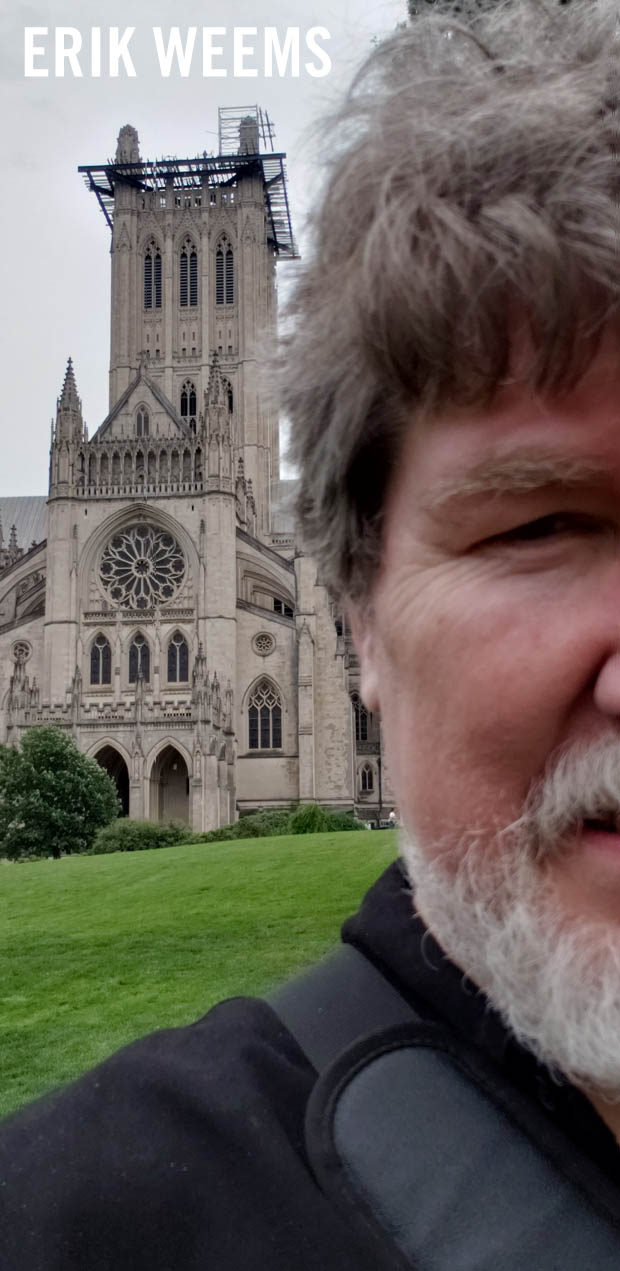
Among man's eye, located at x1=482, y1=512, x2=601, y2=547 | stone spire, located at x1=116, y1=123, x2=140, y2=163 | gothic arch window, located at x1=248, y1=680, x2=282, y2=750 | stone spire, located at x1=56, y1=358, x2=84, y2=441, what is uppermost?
stone spire, located at x1=116, y1=123, x2=140, y2=163

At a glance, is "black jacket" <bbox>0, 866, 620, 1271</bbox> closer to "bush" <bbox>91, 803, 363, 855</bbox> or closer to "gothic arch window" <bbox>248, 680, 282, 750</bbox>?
"bush" <bbox>91, 803, 363, 855</bbox>

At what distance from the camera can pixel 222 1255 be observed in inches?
37.8

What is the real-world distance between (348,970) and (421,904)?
10 cm

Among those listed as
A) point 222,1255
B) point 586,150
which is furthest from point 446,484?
point 222,1255

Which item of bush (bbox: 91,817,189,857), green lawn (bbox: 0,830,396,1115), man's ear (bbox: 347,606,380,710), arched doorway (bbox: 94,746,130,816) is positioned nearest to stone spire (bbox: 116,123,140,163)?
arched doorway (bbox: 94,746,130,816)

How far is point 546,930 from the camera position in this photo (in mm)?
1016

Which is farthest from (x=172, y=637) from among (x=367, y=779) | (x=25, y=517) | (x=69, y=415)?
(x=25, y=517)

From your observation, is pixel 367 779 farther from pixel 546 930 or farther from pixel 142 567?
pixel 546 930

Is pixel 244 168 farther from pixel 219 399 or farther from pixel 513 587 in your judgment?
pixel 513 587

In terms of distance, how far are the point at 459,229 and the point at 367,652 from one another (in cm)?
52

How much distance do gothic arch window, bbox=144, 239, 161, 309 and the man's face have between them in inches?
2136

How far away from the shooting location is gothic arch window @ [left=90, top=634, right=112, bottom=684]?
37500 millimetres

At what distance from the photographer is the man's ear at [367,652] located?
4.36ft

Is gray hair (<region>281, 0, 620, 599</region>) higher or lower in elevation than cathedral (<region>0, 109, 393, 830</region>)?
lower
